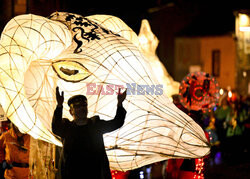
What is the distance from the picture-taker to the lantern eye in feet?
18.8

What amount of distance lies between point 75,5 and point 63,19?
390 inches

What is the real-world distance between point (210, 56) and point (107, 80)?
24271 mm

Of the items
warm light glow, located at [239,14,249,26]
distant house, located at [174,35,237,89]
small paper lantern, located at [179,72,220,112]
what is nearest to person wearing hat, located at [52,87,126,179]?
small paper lantern, located at [179,72,220,112]

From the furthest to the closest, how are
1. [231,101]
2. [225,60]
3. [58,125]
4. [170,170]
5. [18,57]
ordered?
1. [225,60]
2. [231,101]
3. [170,170]
4. [18,57]
5. [58,125]

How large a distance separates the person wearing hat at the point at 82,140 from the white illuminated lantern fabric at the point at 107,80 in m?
0.49

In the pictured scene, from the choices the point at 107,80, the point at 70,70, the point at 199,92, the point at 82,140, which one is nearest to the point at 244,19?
the point at 199,92

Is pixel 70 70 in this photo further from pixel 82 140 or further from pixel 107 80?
pixel 82 140

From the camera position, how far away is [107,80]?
19.1 ft

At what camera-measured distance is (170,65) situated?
1091 inches

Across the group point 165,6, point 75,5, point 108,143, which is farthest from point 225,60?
point 108,143

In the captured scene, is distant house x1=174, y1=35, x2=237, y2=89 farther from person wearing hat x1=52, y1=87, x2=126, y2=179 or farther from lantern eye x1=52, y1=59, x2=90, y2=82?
person wearing hat x1=52, y1=87, x2=126, y2=179

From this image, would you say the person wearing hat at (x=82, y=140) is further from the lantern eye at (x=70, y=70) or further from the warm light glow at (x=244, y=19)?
the warm light glow at (x=244, y=19)

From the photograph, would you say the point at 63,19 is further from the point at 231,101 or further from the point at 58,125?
the point at 231,101

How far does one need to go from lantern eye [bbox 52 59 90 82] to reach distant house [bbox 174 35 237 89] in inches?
865
